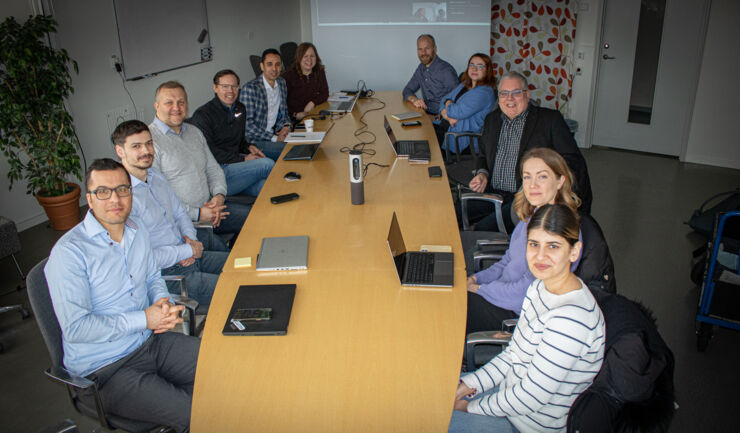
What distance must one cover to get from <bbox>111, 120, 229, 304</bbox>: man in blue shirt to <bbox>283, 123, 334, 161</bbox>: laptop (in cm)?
103

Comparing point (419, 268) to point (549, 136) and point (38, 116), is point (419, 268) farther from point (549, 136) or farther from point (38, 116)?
point (38, 116)

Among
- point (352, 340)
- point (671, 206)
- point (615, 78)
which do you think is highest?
point (615, 78)

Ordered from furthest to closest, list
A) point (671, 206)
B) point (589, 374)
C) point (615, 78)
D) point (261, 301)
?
point (615, 78)
point (671, 206)
point (261, 301)
point (589, 374)

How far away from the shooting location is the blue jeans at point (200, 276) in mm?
2590

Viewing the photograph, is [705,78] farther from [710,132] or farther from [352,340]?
[352,340]

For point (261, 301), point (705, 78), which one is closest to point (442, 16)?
point (705, 78)

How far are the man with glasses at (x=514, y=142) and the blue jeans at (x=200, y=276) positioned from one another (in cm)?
160

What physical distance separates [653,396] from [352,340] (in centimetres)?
91

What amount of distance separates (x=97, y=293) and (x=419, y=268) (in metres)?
1.25

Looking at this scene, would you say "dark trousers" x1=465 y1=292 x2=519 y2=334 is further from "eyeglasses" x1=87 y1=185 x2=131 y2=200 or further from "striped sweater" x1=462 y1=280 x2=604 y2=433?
"eyeglasses" x1=87 y1=185 x2=131 y2=200

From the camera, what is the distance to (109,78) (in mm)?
4773

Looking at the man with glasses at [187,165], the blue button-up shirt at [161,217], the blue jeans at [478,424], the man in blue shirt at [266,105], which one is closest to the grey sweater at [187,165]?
the man with glasses at [187,165]

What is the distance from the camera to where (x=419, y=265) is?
88.0 inches

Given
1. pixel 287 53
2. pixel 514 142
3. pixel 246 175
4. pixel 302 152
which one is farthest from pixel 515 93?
pixel 287 53
